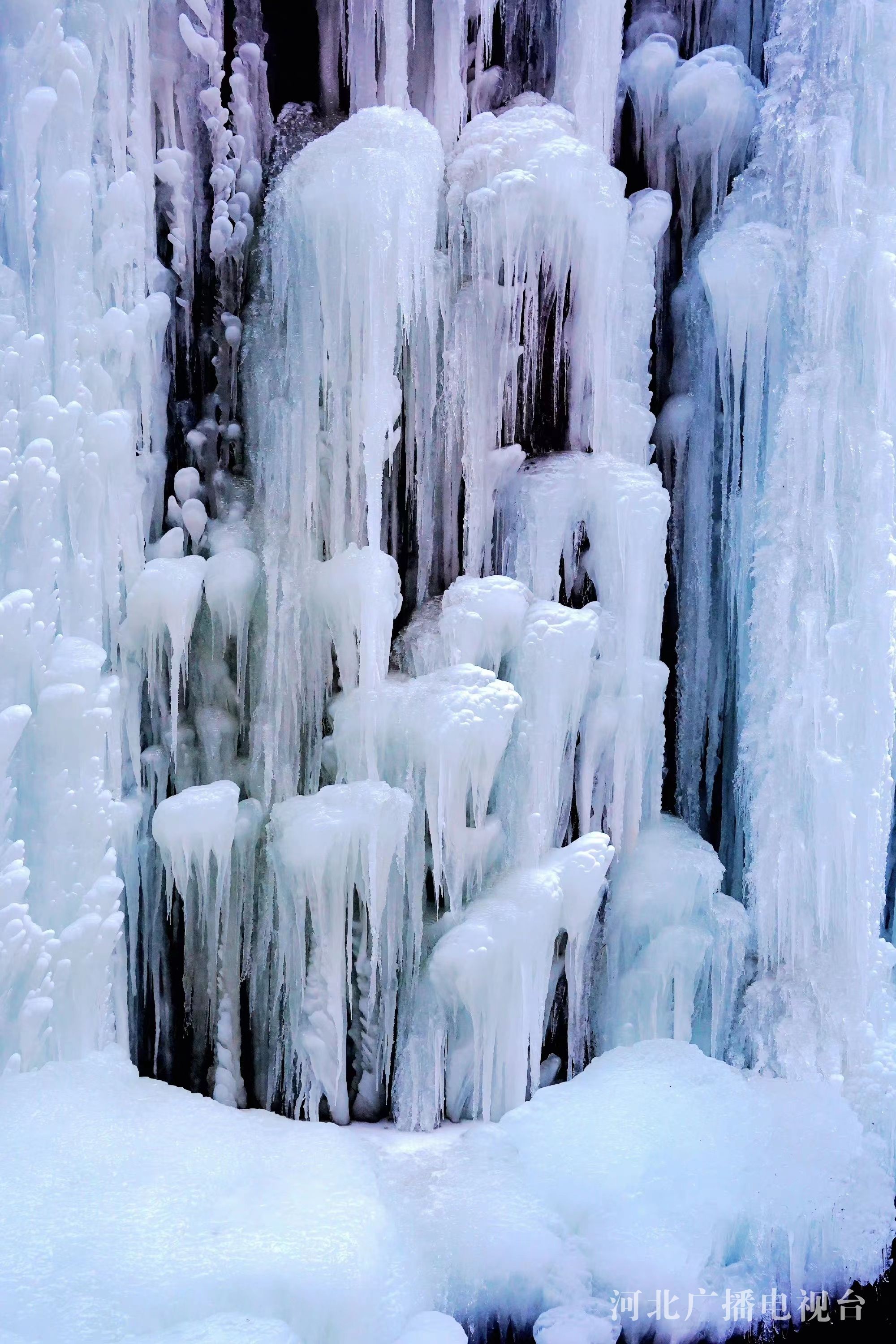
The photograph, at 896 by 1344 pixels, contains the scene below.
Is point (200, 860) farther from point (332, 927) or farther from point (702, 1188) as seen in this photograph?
point (702, 1188)

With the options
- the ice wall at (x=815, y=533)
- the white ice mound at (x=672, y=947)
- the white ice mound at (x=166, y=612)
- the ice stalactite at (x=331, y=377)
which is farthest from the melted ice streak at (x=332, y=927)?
the ice wall at (x=815, y=533)

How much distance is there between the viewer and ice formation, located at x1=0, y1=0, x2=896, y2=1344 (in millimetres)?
4406

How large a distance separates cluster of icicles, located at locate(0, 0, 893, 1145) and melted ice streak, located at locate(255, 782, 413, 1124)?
22 millimetres

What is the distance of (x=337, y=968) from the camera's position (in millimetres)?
5270

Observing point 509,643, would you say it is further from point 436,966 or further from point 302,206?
point 302,206

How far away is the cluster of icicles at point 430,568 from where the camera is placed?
4.93 meters

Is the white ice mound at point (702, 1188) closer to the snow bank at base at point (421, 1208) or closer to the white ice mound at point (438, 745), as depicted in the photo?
the snow bank at base at point (421, 1208)

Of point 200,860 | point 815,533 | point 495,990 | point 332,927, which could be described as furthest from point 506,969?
point 815,533

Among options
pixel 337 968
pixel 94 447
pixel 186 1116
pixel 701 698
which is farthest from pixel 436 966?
pixel 94 447

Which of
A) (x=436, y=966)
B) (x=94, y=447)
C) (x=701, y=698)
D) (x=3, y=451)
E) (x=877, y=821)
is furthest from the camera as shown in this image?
(x=701, y=698)

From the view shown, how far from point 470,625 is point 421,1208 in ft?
7.52

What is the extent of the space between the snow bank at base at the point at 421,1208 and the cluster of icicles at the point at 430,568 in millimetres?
454

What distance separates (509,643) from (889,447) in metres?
→ 1.98

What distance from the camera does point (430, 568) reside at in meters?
5.82
